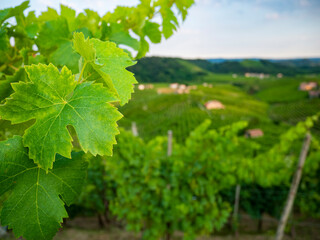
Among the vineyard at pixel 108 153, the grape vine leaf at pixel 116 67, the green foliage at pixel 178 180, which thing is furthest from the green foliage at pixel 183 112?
the grape vine leaf at pixel 116 67

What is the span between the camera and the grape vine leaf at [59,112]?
0.49 m

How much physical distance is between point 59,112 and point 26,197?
254 mm

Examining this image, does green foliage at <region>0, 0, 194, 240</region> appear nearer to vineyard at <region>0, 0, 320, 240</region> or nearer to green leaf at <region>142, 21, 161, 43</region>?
vineyard at <region>0, 0, 320, 240</region>

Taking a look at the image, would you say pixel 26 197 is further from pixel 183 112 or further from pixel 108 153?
pixel 183 112

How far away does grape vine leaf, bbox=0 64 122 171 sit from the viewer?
1.62 feet

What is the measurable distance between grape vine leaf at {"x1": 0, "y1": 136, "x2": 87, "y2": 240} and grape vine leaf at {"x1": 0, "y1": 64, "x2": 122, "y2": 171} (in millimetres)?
86

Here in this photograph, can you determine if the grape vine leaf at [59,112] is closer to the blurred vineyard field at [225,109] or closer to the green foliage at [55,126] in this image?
the green foliage at [55,126]

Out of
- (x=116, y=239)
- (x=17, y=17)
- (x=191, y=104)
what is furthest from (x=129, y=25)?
(x=191, y=104)

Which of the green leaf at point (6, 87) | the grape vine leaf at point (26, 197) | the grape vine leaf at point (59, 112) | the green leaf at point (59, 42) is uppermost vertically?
the green leaf at point (59, 42)

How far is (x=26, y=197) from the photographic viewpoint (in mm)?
568

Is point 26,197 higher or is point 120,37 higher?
point 120,37

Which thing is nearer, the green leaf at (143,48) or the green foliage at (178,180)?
the green leaf at (143,48)

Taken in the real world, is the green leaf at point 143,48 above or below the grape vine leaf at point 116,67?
above

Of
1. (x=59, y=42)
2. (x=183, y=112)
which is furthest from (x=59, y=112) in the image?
(x=183, y=112)
